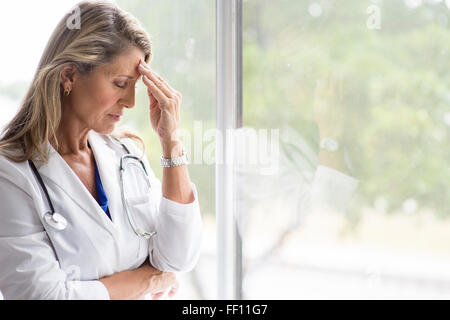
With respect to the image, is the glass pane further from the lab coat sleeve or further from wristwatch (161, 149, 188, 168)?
the lab coat sleeve

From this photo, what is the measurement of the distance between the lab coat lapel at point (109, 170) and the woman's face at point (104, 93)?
0.22 ft

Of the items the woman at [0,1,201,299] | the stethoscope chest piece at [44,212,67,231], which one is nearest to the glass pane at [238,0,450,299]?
the woman at [0,1,201,299]

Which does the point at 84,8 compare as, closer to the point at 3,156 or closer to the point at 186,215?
the point at 3,156

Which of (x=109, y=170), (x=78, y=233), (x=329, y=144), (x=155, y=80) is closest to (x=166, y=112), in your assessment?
(x=155, y=80)

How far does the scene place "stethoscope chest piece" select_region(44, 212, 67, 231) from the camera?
95 centimetres

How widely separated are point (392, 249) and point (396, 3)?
65cm

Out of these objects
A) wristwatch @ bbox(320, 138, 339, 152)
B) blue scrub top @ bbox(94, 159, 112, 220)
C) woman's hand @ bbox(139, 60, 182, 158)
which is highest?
woman's hand @ bbox(139, 60, 182, 158)

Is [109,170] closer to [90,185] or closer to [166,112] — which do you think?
[90,185]

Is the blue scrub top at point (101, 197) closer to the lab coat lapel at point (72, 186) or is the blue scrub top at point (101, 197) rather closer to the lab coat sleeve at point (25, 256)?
the lab coat lapel at point (72, 186)

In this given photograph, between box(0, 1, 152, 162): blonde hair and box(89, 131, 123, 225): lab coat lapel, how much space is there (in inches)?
4.7

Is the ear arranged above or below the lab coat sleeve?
above

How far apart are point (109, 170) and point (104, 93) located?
183mm

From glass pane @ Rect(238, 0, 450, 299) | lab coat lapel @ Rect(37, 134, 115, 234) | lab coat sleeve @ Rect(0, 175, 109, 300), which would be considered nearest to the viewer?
lab coat sleeve @ Rect(0, 175, 109, 300)

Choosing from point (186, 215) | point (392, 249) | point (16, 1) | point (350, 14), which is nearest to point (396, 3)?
point (350, 14)
